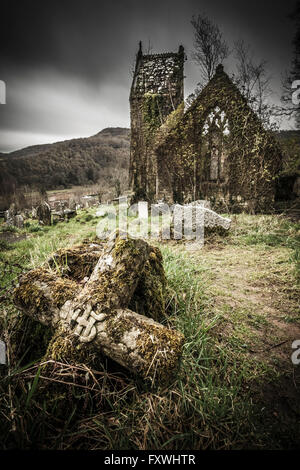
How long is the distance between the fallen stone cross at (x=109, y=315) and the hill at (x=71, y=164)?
2547 centimetres

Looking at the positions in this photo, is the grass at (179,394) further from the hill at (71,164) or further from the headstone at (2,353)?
the hill at (71,164)

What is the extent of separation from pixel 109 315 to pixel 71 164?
40705mm

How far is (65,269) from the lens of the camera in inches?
76.5

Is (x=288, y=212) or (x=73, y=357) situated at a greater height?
(x=288, y=212)

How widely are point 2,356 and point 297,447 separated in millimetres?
1949

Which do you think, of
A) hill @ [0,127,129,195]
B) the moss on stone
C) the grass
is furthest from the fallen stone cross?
hill @ [0,127,129,195]

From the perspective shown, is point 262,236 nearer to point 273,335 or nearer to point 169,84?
point 273,335

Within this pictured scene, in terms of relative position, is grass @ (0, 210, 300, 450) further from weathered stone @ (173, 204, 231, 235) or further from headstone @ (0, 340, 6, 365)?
weathered stone @ (173, 204, 231, 235)

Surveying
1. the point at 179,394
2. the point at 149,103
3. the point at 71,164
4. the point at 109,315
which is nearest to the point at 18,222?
the point at 149,103

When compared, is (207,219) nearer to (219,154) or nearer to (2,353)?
(2,353)

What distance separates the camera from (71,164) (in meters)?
36.5

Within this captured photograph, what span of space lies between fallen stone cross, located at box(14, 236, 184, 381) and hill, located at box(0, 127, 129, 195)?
25.5 meters

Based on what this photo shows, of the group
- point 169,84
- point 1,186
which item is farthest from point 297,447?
point 1,186

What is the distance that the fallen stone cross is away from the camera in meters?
1.14
